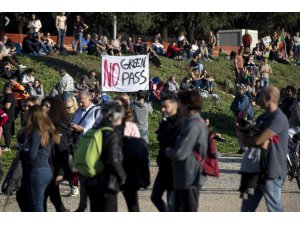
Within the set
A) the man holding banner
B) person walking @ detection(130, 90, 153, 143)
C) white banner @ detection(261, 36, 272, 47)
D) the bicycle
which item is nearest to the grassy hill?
Result: the man holding banner

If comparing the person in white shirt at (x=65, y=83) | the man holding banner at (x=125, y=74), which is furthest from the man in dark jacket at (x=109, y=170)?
the person in white shirt at (x=65, y=83)

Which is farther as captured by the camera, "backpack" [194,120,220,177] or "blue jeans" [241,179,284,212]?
"blue jeans" [241,179,284,212]

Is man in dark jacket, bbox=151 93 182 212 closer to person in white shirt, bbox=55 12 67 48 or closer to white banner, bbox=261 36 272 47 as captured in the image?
person in white shirt, bbox=55 12 67 48

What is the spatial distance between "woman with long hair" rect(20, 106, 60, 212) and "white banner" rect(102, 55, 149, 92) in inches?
489

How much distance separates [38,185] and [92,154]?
40.2 inches

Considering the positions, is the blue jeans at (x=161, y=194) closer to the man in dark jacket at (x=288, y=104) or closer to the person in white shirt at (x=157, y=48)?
the man in dark jacket at (x=288, y=104)

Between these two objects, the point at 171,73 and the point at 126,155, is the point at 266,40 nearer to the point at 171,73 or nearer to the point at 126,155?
the point at 171,73

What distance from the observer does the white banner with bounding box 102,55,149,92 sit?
70.6ft

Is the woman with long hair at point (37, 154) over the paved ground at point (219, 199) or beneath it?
over

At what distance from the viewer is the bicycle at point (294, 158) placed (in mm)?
13172

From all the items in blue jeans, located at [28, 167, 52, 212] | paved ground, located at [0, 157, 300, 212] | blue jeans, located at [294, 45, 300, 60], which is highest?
blue jeans, located at [294, 45, 300, 60]

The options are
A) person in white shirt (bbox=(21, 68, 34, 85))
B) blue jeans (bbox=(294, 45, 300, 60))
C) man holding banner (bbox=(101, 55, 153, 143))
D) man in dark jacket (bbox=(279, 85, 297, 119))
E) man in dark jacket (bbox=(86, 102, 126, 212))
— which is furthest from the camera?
blue jeans (bbox=(294, 45, 300, 60))

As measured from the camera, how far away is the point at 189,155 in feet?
26.0

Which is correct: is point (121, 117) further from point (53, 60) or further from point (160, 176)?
point (53, 60)
